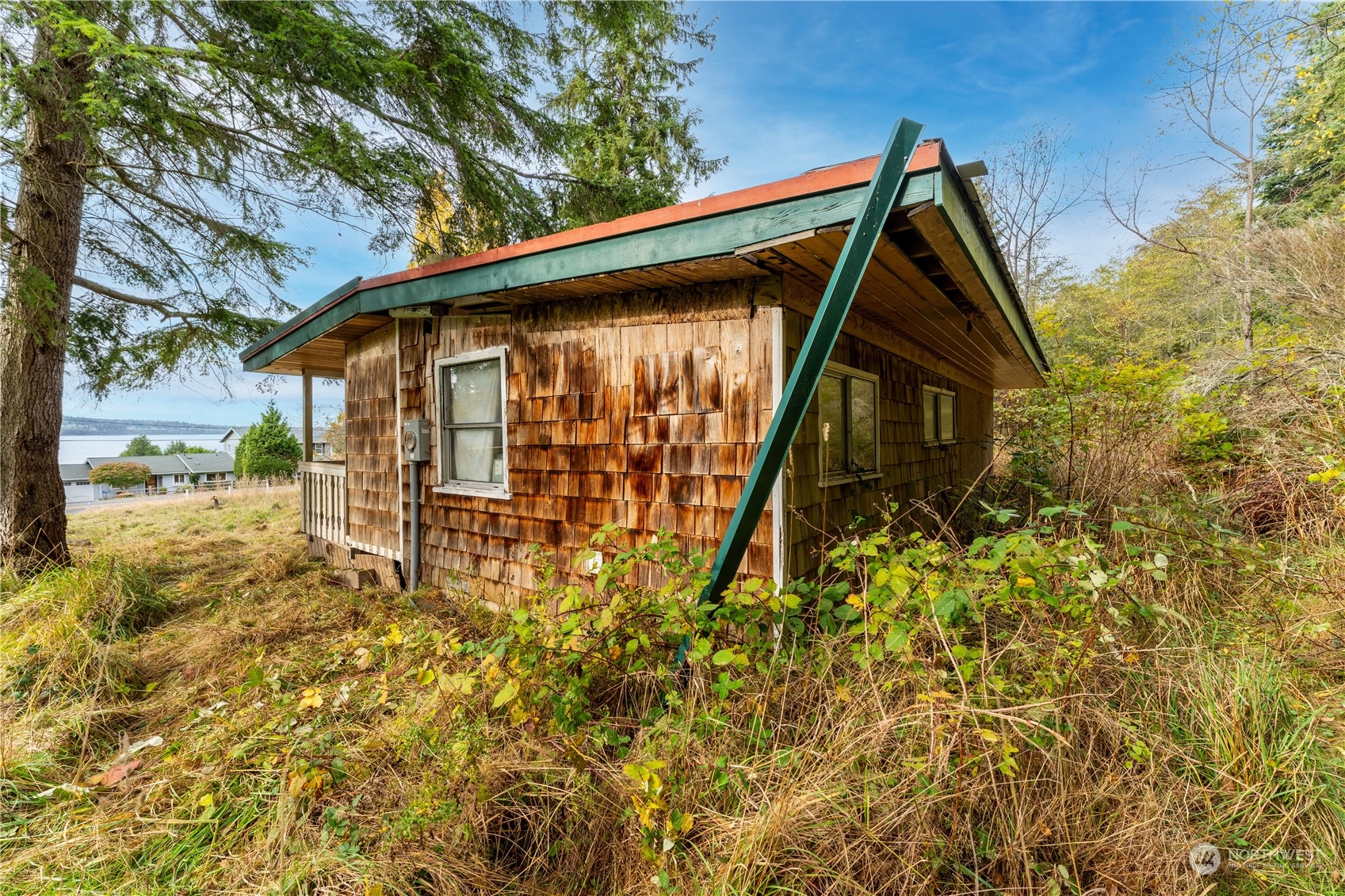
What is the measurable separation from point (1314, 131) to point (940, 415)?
785 cm

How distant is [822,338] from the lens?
7.49 ft

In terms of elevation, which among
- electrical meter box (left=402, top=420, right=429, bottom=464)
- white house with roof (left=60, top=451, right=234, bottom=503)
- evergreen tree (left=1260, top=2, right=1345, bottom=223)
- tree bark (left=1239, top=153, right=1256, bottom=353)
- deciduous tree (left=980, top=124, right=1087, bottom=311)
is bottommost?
white house with roof (left=60, top=451, right=234, bottom=503)

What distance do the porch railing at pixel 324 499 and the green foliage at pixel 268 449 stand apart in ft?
67.3

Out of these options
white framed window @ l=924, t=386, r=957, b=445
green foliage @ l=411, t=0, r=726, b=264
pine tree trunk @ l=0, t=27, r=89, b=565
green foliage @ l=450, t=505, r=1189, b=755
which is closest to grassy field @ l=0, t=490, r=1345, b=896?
green foliage @ l=450, t=505, r=1189, b=755

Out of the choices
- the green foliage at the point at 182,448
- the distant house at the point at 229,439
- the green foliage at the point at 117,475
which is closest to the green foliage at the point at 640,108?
the green foliage at the point at 117,475

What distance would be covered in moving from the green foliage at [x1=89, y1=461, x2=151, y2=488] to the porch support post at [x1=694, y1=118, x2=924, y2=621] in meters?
47.6

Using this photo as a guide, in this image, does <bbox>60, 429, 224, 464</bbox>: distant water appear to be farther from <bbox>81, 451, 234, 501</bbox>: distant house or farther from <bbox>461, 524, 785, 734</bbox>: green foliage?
<bbox>461, 524, 785, 734</bbox>: green foliage

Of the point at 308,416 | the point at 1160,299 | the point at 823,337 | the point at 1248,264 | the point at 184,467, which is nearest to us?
the point at 823,337

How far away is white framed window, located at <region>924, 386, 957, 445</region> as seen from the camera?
645cm

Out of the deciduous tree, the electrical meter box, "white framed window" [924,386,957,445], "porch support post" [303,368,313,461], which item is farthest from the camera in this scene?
the deciduous tree

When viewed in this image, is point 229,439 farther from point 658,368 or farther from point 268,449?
point 658,368

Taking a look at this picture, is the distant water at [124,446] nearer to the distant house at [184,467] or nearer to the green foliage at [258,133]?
the distant house at [184,467]

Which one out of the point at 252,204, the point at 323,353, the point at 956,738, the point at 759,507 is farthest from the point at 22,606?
the point at 956,738

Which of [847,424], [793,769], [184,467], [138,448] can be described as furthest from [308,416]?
[138,448]
